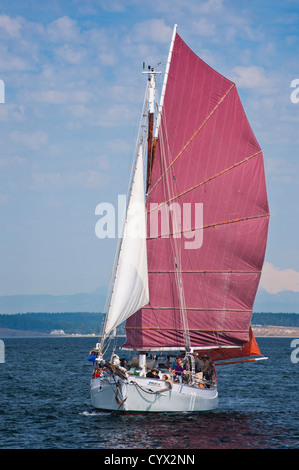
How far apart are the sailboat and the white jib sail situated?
0.74 metres

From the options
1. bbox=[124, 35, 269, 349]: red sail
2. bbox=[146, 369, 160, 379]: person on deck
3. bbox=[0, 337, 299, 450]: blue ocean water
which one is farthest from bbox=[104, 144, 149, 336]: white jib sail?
bbox=[0, 337, 299, 450]: blue ocean water

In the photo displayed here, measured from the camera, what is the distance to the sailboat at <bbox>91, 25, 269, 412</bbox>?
40250mm

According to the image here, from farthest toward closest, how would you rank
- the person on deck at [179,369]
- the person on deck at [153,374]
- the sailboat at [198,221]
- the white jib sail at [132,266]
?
1. the sailboat at [198,221]
2. the person on deck at [179,369]
3. the white jib sail at [132,266]
4. the person on deck at [153,374]

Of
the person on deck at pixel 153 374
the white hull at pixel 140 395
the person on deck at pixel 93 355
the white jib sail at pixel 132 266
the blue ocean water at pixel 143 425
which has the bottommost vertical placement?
the blue ocean water at pixel 143 425

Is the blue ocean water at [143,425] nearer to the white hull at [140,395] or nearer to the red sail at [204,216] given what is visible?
the white hull at [140,395]

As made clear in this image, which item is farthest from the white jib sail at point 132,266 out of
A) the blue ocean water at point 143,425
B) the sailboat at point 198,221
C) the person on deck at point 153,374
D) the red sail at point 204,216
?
the blue ocean water at point 143,425

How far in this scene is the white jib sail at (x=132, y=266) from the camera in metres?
36.1

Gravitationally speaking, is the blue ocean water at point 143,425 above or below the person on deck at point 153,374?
below

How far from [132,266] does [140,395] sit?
6265 mm

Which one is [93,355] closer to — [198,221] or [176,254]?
[176,254]

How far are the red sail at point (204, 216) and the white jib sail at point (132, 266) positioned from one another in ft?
8.51

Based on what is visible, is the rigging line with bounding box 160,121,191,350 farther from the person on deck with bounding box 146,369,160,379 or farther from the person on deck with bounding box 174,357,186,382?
the person on deck with bounding box 146,369,160,379
